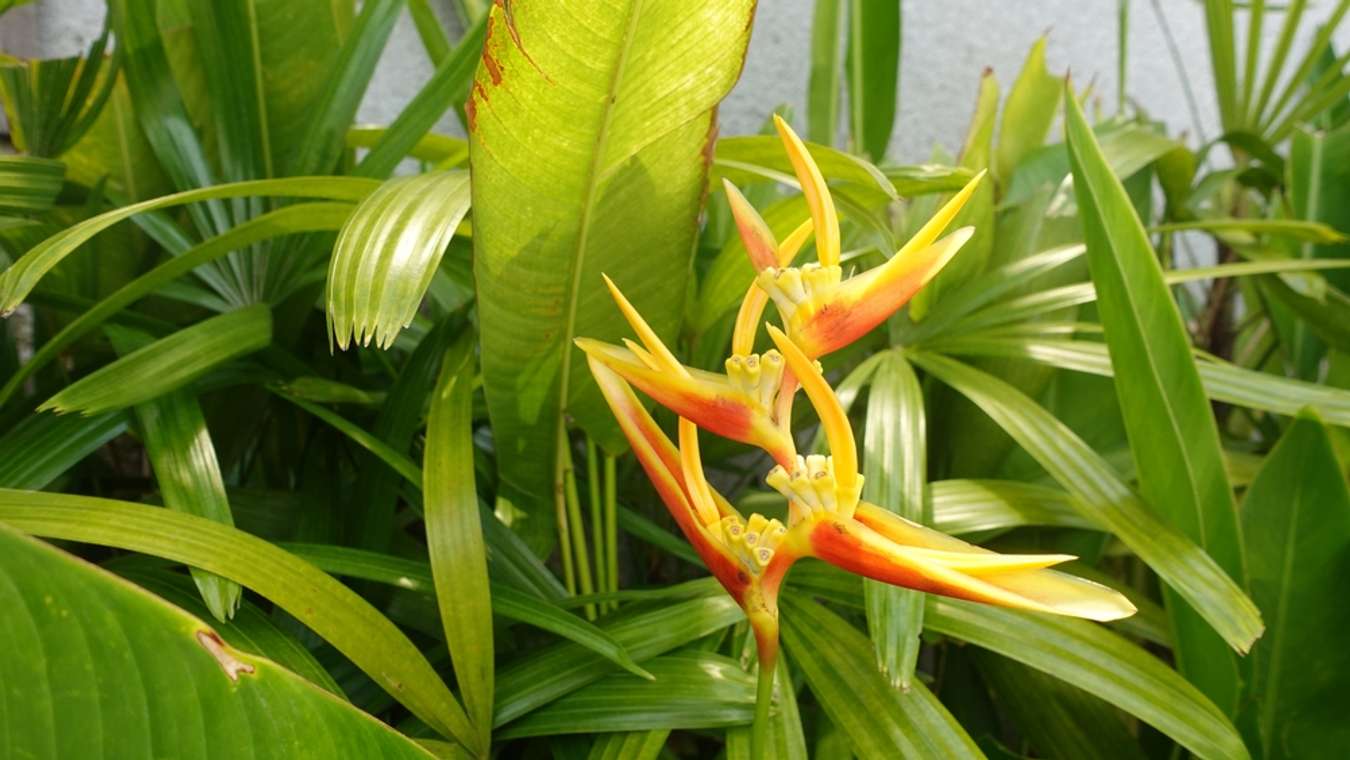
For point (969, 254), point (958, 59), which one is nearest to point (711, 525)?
point (969, 254)

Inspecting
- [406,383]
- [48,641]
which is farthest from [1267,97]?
[48,641]

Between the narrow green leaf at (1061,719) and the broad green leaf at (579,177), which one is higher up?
the broad green leaf at (579,177)

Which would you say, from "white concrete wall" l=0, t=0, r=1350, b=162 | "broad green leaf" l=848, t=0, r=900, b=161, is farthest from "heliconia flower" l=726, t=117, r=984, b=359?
"white concrete wall" l=0, t=0, r=1350, b=162

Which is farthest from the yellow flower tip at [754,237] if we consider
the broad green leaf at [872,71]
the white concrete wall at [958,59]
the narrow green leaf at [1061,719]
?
the white concrete wall at [958,59]

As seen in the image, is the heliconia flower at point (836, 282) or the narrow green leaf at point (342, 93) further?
the narrow green leaf at point (342, 93)

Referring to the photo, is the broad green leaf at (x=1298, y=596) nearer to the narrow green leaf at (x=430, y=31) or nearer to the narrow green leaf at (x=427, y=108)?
the narrow green leaf at (x=427, y=108)

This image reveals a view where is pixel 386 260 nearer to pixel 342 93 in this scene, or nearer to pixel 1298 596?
pixel 342 93
